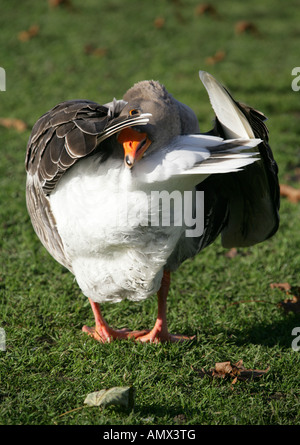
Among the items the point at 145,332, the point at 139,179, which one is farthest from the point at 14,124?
the point at 139,179

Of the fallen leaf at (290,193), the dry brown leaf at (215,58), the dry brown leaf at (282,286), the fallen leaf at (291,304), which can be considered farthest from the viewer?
the dry brown leaf at (215,58)

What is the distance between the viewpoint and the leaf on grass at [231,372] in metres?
3.02

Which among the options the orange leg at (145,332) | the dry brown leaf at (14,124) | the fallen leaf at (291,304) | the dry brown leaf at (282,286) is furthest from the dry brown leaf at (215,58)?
the orange leg at (145,332)

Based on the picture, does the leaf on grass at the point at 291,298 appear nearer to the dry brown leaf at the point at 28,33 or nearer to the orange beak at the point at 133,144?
the orange beak at the point at 133,144

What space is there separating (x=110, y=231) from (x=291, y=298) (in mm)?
1674

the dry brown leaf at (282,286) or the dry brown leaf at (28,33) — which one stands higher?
the dry brown leaf at (28,33)

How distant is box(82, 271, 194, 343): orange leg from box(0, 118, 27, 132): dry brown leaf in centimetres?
329

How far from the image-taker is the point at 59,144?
2.77m

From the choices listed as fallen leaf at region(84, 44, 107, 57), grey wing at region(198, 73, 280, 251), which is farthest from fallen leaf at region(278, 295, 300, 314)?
fallen leaf at region(84, 44, 107, 57)

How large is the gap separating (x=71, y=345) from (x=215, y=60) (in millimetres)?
5764

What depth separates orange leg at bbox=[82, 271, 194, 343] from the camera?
3312mm

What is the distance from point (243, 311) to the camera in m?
3.69

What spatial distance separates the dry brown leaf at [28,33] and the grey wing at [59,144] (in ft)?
18.6

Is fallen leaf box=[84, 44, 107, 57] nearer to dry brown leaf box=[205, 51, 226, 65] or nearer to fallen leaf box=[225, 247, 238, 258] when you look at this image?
dry brown leaf box=[205, 51, 226, 65]
